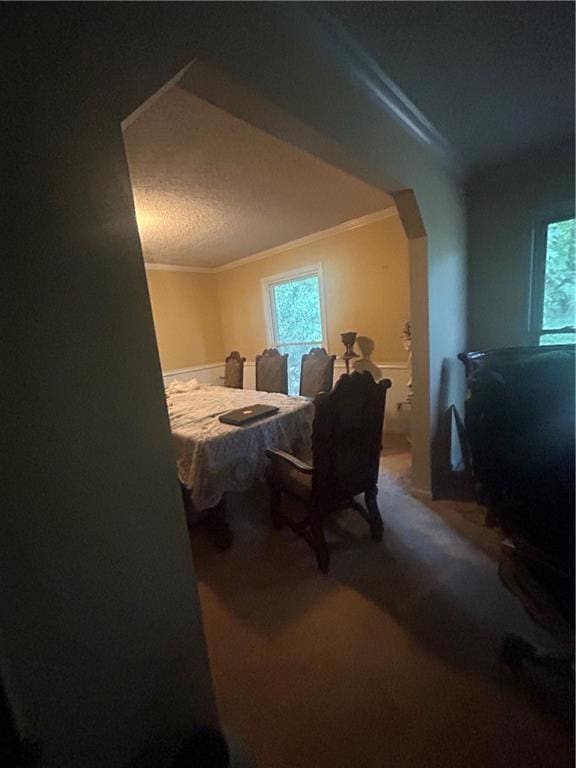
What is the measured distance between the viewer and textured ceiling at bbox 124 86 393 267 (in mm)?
1617

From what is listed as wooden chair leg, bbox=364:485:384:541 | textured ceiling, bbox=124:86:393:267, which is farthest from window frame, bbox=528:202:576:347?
wooden chair leg, bbox=364:485:384:541

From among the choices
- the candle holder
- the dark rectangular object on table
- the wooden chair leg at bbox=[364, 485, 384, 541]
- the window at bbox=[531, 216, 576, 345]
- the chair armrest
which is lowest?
the wooden chair leg at bbox=[364, 485, 384, 541]

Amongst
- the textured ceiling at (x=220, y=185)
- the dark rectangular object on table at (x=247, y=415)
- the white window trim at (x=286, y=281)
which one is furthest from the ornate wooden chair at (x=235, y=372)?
the dark rectangular object on table at (x=247, y=415)

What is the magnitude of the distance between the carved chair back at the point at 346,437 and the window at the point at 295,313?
2.51 meters

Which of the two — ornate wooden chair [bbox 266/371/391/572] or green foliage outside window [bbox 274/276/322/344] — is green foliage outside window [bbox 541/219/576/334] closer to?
ornate wooden chair [bbox 266/371/391/572]

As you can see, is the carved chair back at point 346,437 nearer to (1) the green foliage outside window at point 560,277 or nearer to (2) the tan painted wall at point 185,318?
(1) the green foliage outside window at point 560,277

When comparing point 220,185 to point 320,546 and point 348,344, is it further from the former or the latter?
point 320,546

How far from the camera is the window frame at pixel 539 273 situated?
7.58ft

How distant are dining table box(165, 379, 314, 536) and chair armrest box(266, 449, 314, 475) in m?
0.15

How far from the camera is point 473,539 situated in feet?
6.04

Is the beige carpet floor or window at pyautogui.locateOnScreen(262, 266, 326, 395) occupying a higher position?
window at pyautogui.locateOnScreen(262, 266, 326, 395)

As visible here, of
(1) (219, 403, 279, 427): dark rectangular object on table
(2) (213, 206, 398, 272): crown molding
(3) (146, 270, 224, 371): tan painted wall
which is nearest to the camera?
(1) (219, 403, 279, 427): dark rectangular object on table

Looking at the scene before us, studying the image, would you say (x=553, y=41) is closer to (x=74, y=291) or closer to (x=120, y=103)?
(x=120, y=103)

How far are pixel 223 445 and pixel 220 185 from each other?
187cm
